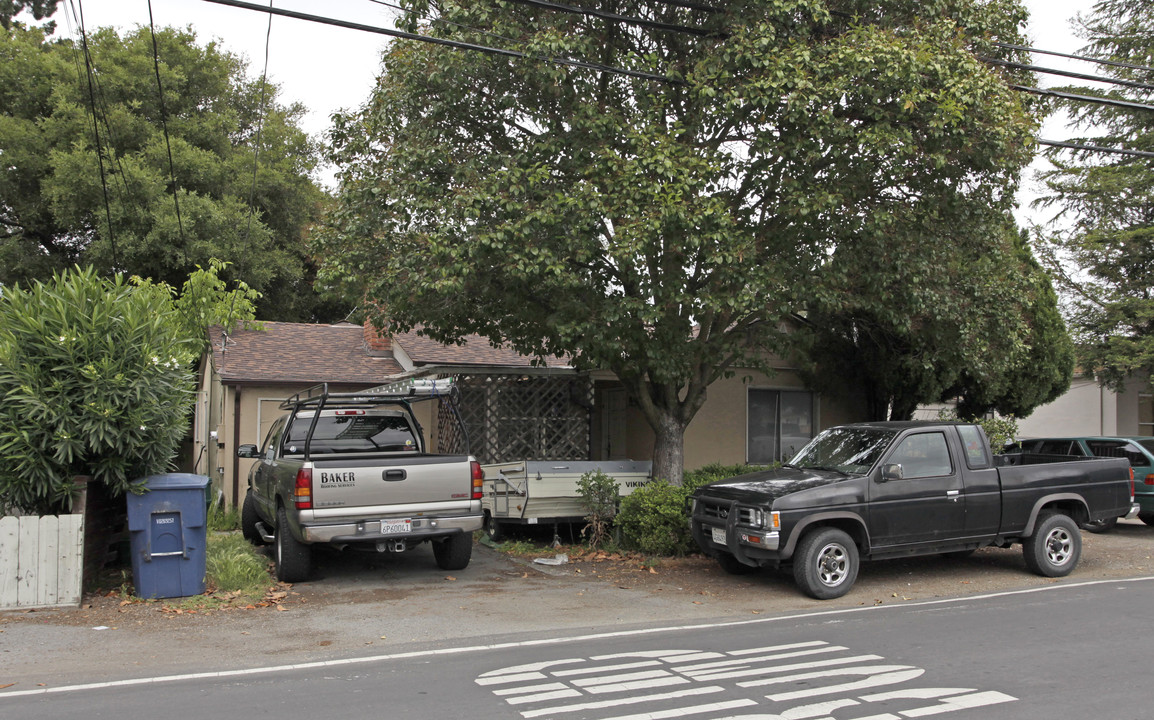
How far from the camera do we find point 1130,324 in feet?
67.0

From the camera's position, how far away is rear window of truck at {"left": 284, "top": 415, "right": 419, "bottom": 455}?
10867 mm

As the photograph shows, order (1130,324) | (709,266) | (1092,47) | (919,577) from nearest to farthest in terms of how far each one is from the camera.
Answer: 1. (919,577)
2. (709,266)
3. (1130,324)
4. (1092,47)

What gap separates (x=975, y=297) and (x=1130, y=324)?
403 inches

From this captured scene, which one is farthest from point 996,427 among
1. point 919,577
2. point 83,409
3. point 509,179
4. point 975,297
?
point 83,409

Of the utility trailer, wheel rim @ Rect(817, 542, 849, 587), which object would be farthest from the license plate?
wheel rim @ Rect(817, 542, 849, 587)

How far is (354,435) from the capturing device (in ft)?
35.9

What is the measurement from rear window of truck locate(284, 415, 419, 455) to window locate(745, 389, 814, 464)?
836 cm

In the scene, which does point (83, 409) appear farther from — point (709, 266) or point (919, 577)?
point (919, 577)

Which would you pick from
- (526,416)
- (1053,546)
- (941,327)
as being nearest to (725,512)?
(1053,546)

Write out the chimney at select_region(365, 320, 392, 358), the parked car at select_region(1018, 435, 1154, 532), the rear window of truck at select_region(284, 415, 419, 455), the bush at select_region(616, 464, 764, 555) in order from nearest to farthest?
the rear window of truck at select_region(284, 415, 419, 455), the bush at select_region(616, 464, 764, 555), the parked car at select_region(1018, 435, 1154, 532), the chimney at select_region(365, 320, 392, 358)

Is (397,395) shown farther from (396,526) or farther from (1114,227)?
(1114,227)

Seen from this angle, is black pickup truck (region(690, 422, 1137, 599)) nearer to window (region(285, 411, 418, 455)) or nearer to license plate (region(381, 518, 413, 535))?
license plate (region(381, 518, 413, 535))

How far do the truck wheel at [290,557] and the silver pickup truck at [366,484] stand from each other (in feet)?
0.04

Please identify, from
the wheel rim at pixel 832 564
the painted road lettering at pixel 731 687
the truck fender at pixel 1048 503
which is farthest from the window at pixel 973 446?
the painted road lettering at pixel 731 687
